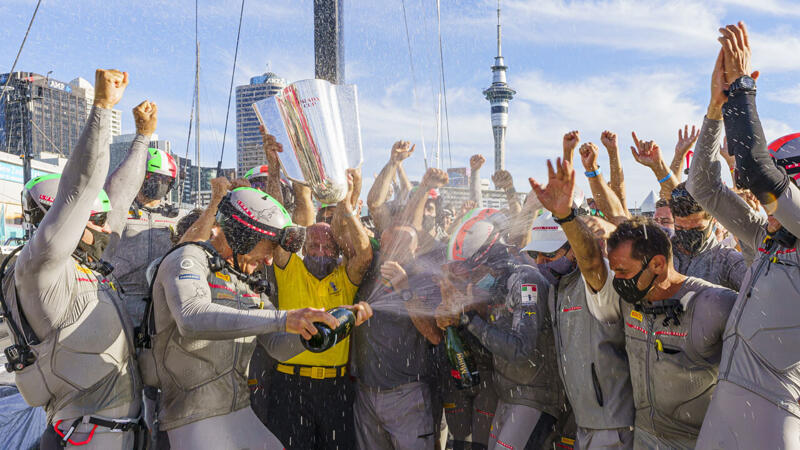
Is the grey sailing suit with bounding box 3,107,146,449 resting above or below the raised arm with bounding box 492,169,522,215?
below

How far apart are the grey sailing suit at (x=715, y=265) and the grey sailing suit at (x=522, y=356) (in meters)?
1.35

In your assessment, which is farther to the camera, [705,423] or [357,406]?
[357,406]

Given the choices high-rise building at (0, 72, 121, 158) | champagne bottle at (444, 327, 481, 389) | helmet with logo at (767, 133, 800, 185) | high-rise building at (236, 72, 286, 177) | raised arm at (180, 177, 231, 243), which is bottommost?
champagne bottle at (444, 327, 481, 389)

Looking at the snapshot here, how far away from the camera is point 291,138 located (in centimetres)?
453

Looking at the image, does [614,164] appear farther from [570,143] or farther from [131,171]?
[131,171]

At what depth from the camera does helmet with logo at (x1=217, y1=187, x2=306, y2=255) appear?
10.8ft

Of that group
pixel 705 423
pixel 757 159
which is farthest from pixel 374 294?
pixel 757 159

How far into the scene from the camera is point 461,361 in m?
3.87

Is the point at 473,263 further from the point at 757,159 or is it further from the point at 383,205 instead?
the point at 757,159

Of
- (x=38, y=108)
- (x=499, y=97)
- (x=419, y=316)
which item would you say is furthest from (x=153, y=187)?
(x=499, y=97)

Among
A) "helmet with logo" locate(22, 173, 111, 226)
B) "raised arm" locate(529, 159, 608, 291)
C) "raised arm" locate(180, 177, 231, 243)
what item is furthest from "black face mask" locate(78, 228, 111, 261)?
"raised arm" locate(529, 159, 608, 291)

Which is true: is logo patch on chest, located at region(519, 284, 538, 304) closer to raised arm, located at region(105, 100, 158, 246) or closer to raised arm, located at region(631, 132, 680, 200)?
raised arm, located at region(631, 132, 680, 200)

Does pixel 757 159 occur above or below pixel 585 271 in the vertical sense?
above

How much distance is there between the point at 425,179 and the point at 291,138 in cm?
136
